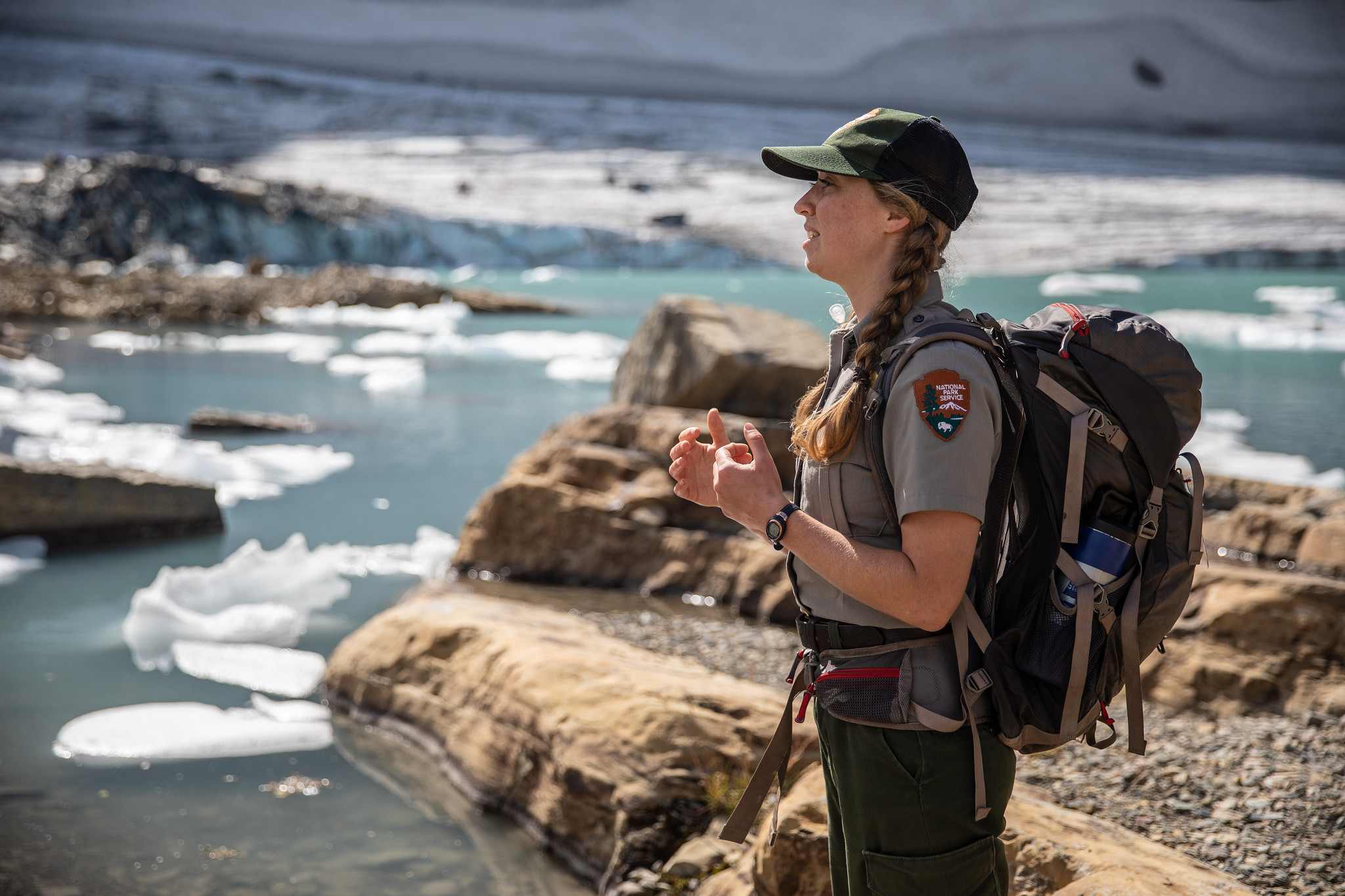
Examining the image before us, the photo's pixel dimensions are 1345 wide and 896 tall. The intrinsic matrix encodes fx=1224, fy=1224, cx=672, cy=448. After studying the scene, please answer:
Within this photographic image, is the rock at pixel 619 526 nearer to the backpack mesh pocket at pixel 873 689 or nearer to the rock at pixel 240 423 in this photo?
the backpack mesh pocket at pixel 873 689

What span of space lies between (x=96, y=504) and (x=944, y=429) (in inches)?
230

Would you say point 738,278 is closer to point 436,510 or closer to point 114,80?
point 436,510

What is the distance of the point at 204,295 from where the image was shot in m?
19.4

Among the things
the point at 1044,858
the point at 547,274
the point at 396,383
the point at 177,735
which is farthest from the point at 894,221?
the point at 547,274

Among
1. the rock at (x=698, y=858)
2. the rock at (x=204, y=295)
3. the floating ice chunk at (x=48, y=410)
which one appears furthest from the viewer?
the rock at (x=204, y=295)

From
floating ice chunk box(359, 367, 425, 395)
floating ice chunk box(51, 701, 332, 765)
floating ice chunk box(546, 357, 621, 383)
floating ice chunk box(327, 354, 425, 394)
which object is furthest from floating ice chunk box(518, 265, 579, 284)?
floating ice chunk box(51, 701, 332, 765)

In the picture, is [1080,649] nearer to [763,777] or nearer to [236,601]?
[763,777]

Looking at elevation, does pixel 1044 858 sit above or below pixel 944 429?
below

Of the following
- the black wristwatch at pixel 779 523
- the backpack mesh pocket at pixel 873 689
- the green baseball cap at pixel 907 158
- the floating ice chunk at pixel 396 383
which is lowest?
the floating ice chunk at pixel 396 383

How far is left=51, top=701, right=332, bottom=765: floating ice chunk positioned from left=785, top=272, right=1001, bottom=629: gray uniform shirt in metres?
2.76

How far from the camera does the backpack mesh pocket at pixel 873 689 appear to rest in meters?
1.39

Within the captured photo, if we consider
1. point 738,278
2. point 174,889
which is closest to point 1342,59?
point 738,278

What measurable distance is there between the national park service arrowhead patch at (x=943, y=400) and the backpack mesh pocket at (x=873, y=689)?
0.28 meters

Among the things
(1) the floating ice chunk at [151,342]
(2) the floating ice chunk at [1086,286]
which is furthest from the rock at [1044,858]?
(2) the floating ice chunk at [1086,286]
